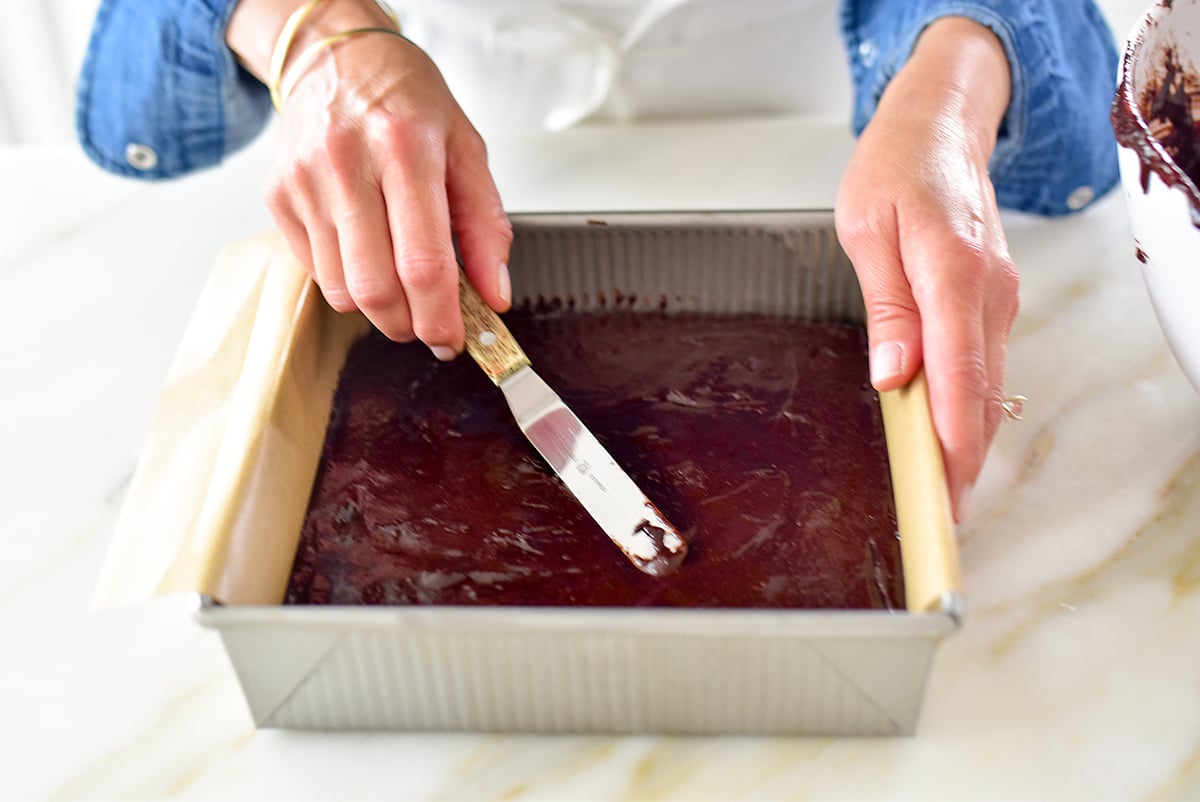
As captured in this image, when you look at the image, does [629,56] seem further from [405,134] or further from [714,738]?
Result: [714,738]

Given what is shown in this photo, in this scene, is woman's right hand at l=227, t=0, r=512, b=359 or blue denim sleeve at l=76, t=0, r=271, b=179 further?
blue denim sleeve at l=76, t=0, r=271, b=179

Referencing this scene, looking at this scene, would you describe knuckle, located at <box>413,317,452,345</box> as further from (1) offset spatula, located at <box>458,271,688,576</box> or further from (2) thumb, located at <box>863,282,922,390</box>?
(2) thumb, located at <box>863,282,922,390</box>

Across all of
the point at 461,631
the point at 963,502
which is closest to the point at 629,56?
the point at 963,502

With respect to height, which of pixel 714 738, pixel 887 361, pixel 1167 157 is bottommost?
pixel 714 738

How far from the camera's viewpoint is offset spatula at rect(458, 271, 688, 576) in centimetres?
71

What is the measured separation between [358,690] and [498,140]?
626 mm

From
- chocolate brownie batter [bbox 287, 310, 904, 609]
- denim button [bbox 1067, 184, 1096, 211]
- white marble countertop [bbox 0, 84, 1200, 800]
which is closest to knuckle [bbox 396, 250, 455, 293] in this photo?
chocolate brownie batter [bbox 287, 310, 904, 609]

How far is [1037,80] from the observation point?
91 cm

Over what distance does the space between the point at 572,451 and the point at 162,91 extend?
470mm

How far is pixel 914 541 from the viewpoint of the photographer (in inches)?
25.7

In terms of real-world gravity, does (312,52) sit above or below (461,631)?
above

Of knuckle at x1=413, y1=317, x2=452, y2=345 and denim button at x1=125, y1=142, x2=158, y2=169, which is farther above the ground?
denim button at x1=125, y1=142, x2=158, y2=169

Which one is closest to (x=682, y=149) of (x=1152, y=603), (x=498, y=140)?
(x=498, y=140)

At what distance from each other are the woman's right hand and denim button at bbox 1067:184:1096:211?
49 centimetres
